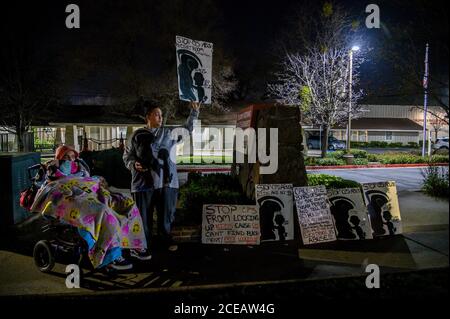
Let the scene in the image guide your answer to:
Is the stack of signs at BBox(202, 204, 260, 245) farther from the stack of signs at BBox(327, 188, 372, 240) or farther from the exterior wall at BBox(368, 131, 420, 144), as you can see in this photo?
the exterior wall at BBox(368, 131, 420, 144)

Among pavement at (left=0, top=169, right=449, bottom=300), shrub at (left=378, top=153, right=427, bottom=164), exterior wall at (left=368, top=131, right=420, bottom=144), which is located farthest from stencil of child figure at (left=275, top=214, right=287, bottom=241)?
exterior wall at (left=368, top=131, right=420, bottom=144)

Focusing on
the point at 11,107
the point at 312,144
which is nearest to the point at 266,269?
the point at 11,107

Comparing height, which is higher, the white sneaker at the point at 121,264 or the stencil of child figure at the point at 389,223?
the stencil of child figure at the point at 389,223

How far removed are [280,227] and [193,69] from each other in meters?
2.91

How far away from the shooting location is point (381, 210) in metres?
7.03

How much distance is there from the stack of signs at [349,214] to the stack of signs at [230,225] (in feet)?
4.68

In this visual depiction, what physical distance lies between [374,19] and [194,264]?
665 centimetres

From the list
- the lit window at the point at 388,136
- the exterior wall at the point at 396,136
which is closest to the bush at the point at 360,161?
the exterior wall at the point at 396,136

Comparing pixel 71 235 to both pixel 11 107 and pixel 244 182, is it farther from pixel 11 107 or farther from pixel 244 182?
pixel 11 107

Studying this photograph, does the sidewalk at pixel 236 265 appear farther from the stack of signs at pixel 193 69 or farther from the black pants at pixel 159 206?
the stack of signs at pixel 193 69

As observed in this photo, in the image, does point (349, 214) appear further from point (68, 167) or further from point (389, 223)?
point (68, 167)

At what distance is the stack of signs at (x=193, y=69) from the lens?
632cm

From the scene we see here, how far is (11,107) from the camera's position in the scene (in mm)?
20953

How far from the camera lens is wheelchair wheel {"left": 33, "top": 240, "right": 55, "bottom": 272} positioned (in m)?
5.26
